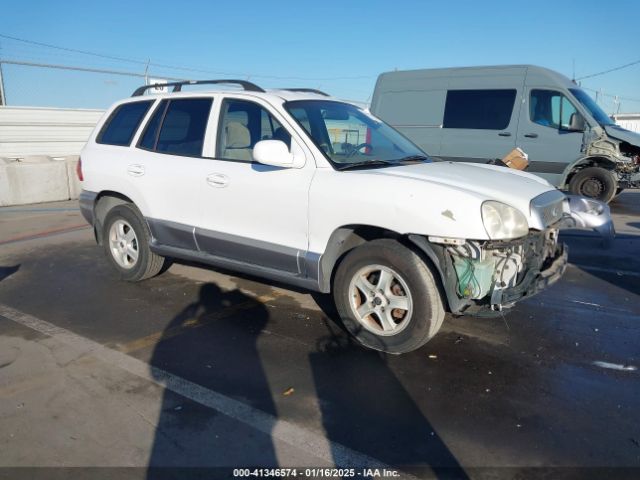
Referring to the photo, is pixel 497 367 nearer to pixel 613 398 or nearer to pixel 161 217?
pixel 613 398

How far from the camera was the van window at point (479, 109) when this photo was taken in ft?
32.6

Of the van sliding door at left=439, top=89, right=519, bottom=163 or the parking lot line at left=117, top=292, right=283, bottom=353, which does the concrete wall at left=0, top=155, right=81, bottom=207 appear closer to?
the van sliding door at left=439, top=89, right=519, bottom=163

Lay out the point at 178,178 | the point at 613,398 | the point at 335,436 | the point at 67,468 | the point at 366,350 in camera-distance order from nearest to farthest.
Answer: the point at 67,468 → the point at 335,436 → the point at 613,398 → the point at 366,350 → the point at 178,178

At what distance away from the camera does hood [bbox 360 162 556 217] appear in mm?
3662

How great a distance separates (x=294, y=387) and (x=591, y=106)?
895cm

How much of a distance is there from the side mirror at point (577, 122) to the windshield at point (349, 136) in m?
5.75

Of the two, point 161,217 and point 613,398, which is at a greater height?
point 161,217

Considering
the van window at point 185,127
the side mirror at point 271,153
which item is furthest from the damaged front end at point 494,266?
the van window at point 185,127

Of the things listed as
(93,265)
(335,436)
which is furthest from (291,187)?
(93,265)

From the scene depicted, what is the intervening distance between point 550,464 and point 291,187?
2569mm

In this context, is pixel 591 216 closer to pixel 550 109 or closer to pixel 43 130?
pixel 550 109

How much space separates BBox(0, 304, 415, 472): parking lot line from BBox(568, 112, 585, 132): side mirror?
336 inches

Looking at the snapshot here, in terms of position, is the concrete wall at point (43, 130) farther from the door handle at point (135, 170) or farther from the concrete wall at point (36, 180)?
the door handle at point (135, 170)

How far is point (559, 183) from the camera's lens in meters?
9.91
